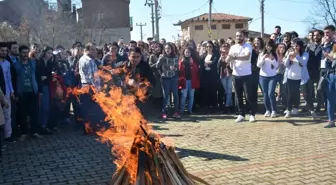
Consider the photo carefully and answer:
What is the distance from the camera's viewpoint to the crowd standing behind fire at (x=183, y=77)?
863 cm

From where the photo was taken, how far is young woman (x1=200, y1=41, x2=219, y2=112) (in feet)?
37.8

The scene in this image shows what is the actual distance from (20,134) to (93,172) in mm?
3510

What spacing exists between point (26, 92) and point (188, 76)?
446 centimetres

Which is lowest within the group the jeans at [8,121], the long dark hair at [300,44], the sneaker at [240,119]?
the sneaker at [240,119]

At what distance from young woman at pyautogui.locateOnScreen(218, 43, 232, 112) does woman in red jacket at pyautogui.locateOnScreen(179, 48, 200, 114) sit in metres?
0.67

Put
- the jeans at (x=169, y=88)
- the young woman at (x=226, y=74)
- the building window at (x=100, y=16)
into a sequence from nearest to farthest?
the jeans at (x=169, y=88)
the young woman at (x=226, y=74)
the building window at (x=100, y=16)

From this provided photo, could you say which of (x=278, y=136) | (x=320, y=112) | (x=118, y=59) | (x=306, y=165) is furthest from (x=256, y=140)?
(x=118, y=59)

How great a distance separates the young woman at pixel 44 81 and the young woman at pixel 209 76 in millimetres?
4376

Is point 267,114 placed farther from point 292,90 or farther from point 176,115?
point 176,115

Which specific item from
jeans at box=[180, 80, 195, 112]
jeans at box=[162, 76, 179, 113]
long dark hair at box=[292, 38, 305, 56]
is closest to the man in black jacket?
jeans at box=[162, 76, 179, 113]

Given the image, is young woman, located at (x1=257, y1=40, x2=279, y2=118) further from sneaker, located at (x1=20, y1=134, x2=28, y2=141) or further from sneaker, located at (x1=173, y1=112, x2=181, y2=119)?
sneaker, located at (x1=20, y1=134, x2=28, y2=141)

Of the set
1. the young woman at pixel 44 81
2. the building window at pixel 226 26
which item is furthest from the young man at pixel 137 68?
the building window at pixel 226 26

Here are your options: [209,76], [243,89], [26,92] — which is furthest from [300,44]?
[26,92]

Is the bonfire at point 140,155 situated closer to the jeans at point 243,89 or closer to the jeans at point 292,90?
the jeans at point 243,89
